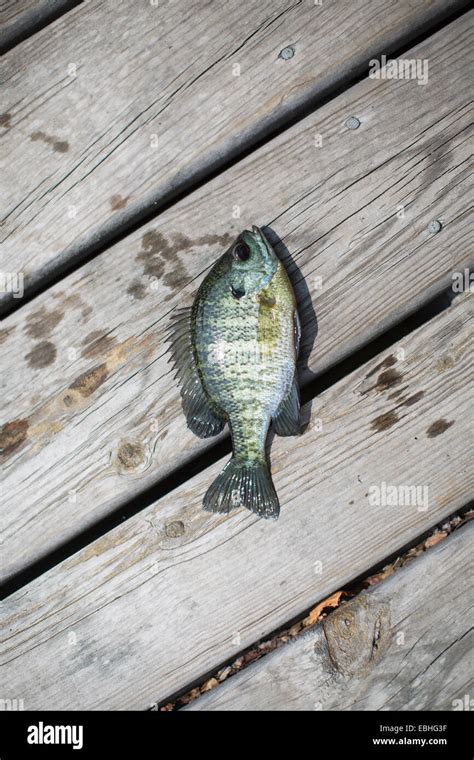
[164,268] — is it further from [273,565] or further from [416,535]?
[416,535]

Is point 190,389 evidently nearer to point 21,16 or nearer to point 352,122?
point 352,122

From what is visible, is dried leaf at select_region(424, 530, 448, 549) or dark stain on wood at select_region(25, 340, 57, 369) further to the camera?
dried leaf at select_region(424, 530, 448, 549)

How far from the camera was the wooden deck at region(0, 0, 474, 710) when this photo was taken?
208cm

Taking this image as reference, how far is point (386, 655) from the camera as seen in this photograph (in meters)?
2.09

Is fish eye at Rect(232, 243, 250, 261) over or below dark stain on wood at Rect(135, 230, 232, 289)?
below

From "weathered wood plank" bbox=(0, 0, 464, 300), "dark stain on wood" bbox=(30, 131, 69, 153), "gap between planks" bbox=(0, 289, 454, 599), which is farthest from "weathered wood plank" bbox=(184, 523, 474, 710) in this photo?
"dark stain on wood" bbox=(30, 131, 69, 153)

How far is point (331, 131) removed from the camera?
6.84ft

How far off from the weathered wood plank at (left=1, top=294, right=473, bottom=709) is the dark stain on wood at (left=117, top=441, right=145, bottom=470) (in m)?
0.18

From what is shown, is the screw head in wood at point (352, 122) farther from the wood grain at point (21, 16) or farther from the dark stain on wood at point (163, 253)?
the wood grain at point (21, 16)

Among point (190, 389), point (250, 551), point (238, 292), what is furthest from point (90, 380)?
point (250, 551)

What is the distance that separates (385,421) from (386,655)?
0.86 metres

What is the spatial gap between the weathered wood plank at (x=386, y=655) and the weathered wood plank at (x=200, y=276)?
0.82m

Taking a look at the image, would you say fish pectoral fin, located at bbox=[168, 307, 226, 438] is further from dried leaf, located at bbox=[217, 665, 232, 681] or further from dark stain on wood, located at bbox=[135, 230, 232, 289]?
dried leaf, located at bbox=[217, 665, 232, 681]

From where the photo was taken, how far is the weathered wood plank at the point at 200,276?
2.08m
